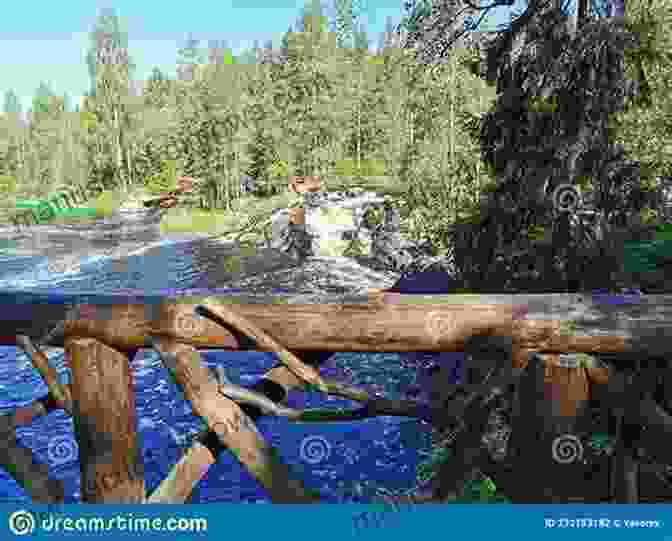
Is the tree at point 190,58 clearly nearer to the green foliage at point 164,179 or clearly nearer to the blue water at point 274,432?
the green foliage at point 164,179

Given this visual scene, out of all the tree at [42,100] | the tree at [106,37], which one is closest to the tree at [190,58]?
the tree at [106,37]

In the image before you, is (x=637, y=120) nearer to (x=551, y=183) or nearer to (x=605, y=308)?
(x=551, y=183)

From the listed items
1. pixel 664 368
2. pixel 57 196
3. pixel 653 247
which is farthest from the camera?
pixel 57 196

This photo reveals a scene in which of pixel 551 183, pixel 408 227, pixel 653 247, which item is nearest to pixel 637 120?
pixel 551 183

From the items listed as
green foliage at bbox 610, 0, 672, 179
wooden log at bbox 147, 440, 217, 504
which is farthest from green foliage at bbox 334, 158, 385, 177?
wooden log at bbox 147, 440, 217, 504

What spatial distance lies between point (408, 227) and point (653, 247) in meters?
19.1

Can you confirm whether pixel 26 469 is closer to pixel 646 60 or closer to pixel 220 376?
pixel 220 376

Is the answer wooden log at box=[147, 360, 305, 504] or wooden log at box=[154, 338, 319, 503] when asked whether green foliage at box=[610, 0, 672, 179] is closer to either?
wooden log at box=[147, 360, 305, 504]

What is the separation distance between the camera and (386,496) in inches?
91.8

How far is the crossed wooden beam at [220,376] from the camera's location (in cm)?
224

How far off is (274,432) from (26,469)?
717cm

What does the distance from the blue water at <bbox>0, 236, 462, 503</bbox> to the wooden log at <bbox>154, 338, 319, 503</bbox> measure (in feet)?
10.1

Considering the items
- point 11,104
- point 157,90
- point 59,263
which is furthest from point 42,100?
point 59,263

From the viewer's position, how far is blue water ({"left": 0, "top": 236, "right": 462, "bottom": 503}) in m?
8.19
